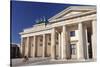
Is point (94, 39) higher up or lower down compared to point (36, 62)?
higher up

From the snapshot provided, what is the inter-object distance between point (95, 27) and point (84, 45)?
14.7 inches

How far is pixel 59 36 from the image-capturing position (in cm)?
393

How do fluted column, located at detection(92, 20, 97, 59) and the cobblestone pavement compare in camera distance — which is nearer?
the cobblestone pavement

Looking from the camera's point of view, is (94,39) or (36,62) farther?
(94,39)

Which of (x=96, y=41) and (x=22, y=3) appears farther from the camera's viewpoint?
(x=96, y=41)

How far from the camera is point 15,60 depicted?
3.54 m

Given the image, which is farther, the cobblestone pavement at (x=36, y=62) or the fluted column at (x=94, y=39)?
the fluted column at (x=94, y=39)

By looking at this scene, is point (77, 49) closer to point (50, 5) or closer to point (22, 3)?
point (50, 5)

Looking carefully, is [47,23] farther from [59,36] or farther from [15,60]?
[15,60]

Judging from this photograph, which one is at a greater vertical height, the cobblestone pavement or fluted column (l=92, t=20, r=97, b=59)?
fluted column (l=92, t=20, r=97, b=59)

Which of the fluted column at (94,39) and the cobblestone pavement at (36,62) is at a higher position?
the fluted column at (94,39)
